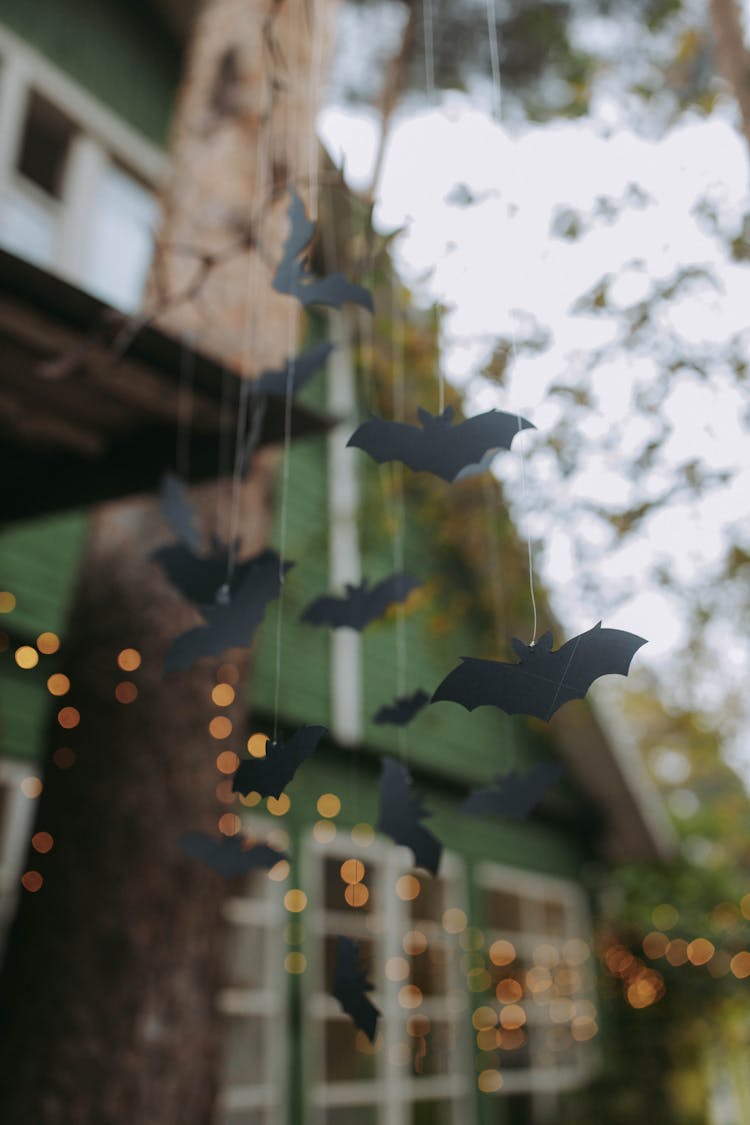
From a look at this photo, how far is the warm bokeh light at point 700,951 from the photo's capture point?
26.1 ft

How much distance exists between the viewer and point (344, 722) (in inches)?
242

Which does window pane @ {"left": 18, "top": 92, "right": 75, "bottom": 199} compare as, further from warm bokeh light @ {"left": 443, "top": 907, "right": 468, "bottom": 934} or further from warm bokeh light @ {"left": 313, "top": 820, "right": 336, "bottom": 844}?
warm bokeh light @ {"left": 443, "top": 907, "right": 468, "bottom": 934}

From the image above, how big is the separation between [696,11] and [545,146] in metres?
1.45

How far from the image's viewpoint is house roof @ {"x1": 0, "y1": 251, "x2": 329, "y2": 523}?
223 cm

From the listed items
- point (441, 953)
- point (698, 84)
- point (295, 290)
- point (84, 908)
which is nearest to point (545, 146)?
point (698, 84)

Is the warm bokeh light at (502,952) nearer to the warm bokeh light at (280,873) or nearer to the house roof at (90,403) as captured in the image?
the warm bokeh light at (280,873)

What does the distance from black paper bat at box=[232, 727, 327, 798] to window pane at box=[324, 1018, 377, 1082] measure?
5225mm

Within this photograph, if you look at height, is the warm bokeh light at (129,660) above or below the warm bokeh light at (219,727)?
above

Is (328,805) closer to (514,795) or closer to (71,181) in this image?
(71,181)

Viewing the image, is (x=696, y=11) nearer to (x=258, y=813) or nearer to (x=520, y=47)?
(x=520, y=47)

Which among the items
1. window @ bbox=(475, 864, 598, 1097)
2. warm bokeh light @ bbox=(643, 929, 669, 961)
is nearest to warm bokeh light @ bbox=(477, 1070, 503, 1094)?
window @ bbox=(475, 864, 598, 1097)

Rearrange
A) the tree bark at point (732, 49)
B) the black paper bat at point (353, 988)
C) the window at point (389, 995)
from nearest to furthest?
the black paper bat at point (353, 988)
the tree bark at point (732, 49)
the window at point (389, 995)

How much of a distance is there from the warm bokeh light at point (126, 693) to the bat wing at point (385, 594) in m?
1.28

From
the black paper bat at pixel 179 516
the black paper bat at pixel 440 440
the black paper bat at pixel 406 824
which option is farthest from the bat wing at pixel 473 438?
the black paper bat at pixel 179 516
